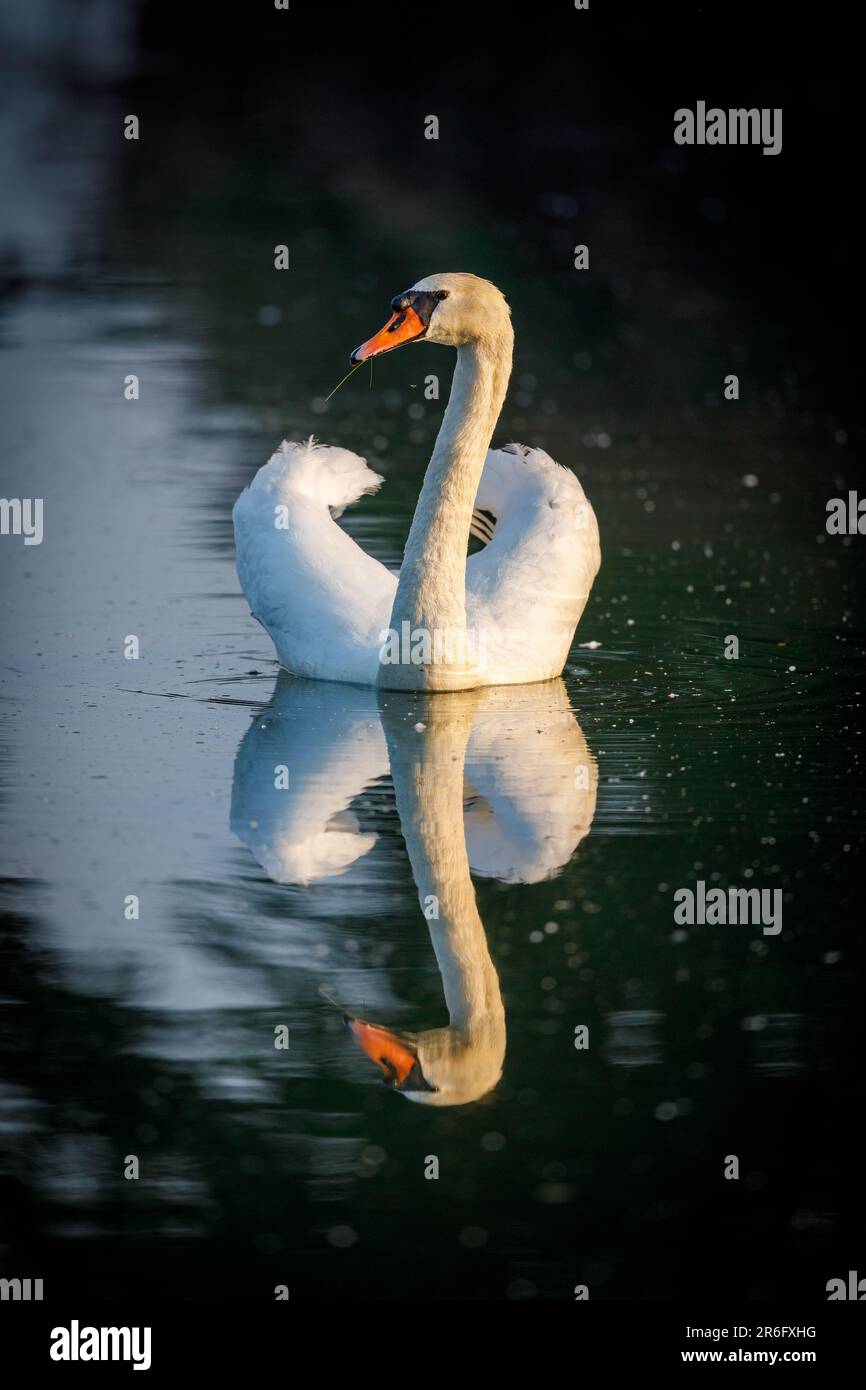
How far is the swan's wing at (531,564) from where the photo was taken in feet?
32.6

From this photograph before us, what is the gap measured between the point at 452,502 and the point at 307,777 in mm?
1632

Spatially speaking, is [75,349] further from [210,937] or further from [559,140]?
[210,937]

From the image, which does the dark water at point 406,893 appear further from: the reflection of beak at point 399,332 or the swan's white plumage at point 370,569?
the reflection of beak at point 399,332

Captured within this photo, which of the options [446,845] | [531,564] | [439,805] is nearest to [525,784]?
[439,805]

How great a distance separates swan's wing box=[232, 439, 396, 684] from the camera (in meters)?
9.84

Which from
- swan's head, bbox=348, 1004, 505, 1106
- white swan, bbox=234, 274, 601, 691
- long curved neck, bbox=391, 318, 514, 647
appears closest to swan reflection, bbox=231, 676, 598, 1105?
swan's head, bbox=348, 1004, 505, 1106

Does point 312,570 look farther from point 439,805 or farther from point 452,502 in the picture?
point 439,805

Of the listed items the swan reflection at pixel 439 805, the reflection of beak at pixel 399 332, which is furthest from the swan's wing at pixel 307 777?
the reflection of beak at pixel 399 332

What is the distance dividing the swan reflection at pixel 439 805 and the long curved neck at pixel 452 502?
1.34 ft

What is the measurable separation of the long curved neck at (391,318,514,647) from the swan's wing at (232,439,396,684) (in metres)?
0.30

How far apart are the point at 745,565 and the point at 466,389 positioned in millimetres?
3845

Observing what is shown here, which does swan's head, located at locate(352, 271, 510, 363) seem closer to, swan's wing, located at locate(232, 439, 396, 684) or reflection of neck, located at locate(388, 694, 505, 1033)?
swan's wing, located at locate(232, 439, 396, 684)

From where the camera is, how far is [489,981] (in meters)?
6.60

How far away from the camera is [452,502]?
31.5 ft
